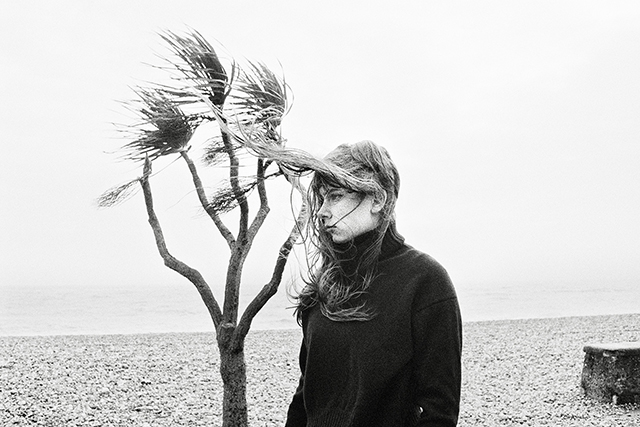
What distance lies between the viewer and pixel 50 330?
21094 millimetres

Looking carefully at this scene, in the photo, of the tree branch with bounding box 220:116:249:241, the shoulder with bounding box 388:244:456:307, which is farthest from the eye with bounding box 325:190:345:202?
the tree branch with bounding box 220:116:249:241

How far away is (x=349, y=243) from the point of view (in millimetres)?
1941

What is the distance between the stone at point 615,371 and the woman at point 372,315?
5.63m

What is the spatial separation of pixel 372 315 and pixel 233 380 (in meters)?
3.49

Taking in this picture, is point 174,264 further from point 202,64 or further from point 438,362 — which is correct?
point 438,362

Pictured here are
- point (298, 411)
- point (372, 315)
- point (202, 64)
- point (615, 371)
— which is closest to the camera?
point (372, 315)

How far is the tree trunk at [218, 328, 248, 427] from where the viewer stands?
16.4 ft

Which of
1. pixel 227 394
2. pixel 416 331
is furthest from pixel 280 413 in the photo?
pixel 416 331

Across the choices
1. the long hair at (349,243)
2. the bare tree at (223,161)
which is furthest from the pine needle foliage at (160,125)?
the long hair at (349,243)

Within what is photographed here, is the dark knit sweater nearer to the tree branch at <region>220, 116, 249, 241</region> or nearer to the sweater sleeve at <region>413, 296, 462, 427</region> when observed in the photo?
the sweater sleeve at <region>413, 296, 462, 427</region>

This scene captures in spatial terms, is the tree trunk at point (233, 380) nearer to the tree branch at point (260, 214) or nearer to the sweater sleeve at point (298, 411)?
the tree branch at point (260, 214)

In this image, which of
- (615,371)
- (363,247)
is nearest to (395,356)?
(363,247)

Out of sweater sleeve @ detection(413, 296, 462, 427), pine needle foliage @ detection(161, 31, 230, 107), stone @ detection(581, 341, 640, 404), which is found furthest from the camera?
stone @ detection(581, 341, 640, 404)

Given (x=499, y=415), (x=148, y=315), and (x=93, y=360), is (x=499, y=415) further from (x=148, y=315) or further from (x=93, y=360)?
(x=148, y=315)
